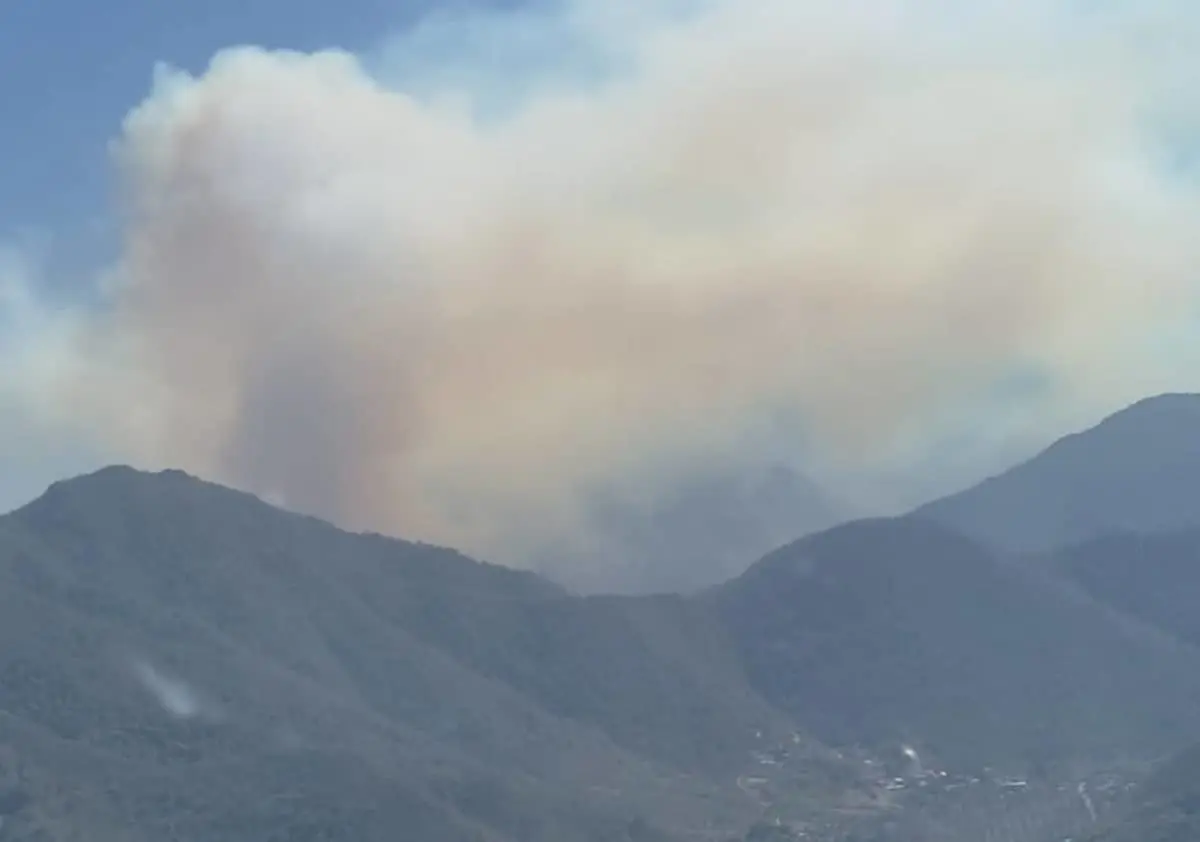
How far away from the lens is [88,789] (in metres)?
151

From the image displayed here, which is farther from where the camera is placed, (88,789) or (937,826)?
(937,826)

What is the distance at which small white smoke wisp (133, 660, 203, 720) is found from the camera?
6718 inches

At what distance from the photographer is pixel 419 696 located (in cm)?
19862

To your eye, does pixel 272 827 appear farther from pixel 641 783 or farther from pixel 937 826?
pixel 937 826

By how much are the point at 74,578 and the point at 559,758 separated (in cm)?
4708

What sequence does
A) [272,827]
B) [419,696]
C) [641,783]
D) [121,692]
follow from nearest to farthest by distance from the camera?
1. [272,827]
2. [121,692]
3. [641,783]
4. [419,696]

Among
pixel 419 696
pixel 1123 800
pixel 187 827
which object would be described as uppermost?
pixel 419 696

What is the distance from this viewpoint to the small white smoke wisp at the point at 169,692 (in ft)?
560

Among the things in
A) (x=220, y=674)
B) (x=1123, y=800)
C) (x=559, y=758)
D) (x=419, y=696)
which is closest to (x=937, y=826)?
(x=1123, y=800)

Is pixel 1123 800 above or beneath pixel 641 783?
beneath

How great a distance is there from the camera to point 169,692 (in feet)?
569

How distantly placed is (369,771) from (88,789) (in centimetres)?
1982

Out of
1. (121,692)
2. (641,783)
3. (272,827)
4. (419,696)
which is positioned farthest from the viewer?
(419,696)

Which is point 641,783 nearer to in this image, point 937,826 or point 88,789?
point 937,826
